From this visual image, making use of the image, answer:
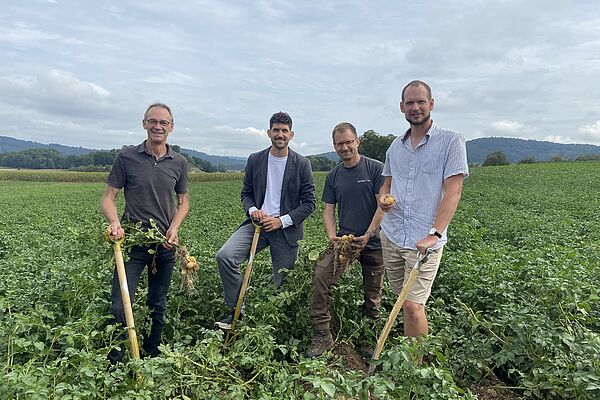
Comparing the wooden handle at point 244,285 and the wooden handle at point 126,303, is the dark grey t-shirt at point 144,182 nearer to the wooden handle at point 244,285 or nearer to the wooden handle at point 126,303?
the wooden handle at point 126,303

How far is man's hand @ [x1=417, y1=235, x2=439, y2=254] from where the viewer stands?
10.5 feet

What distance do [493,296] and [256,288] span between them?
8.54 feet

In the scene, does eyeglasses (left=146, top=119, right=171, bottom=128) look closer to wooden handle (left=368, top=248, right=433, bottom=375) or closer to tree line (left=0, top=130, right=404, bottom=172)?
wooden handle (left=368, top=248, right=433, bottom=375)

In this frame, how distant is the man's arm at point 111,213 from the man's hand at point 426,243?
2339 mm

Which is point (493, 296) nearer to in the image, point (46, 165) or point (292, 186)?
point (292, 186)

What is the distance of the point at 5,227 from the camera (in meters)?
12.9

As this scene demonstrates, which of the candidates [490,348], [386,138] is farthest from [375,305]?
[386,138]

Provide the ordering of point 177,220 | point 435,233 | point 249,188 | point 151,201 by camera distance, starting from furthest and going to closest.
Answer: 1. point 249,188
2. point 177,220
3. point 151,201
4. point 435,233

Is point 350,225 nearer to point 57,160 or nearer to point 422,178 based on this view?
point 422,178

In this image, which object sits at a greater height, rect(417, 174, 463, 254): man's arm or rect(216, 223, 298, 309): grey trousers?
rect(417, 174, 463, 254): man's arm

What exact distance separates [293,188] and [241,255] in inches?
33.9

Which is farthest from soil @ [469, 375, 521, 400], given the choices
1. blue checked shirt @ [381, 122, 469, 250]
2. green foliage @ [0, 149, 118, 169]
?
green foliage @ [0, 149, 118, 169]

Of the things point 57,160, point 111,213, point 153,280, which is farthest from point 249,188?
point 57,160

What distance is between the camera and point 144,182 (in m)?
3.80
